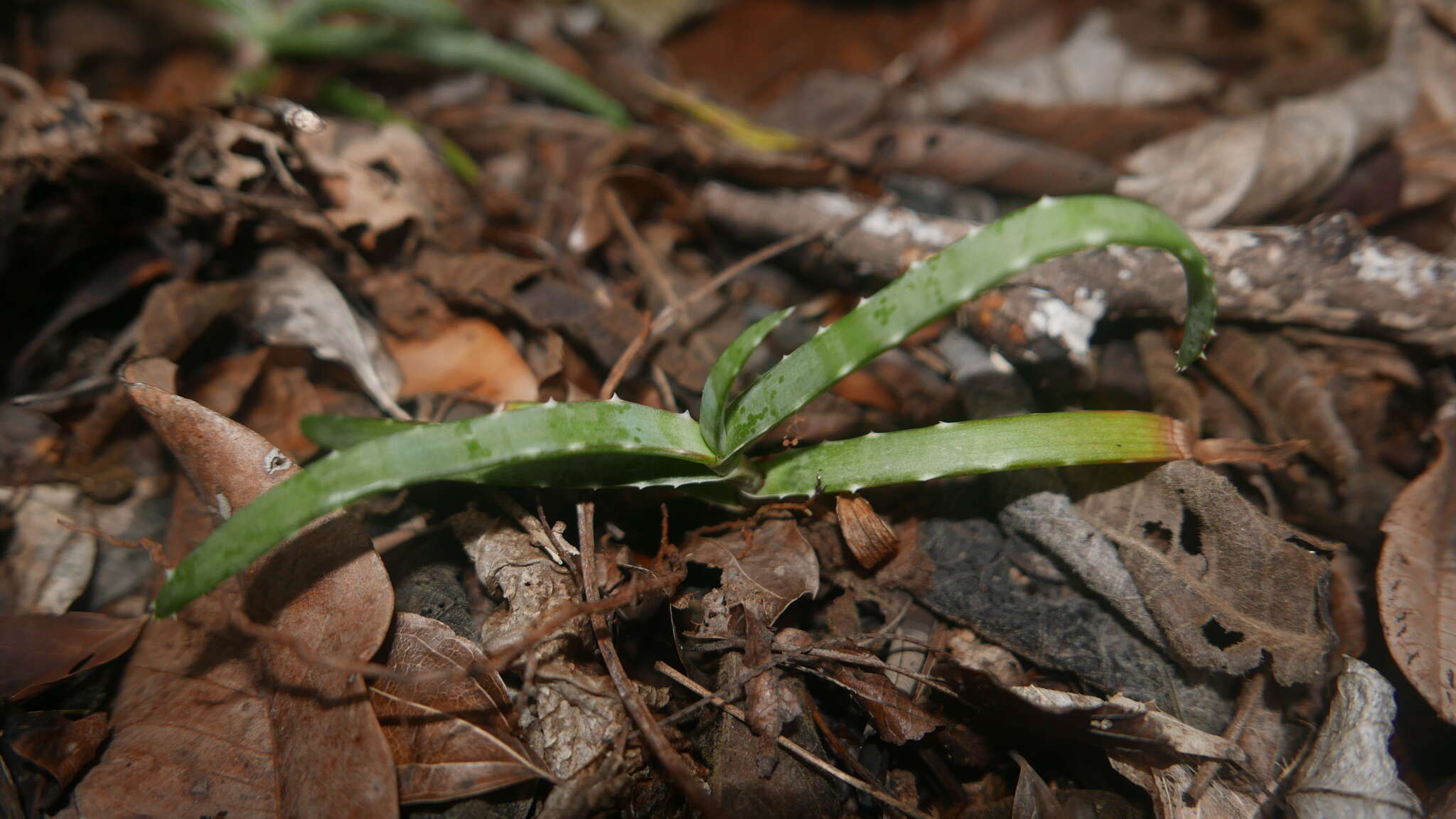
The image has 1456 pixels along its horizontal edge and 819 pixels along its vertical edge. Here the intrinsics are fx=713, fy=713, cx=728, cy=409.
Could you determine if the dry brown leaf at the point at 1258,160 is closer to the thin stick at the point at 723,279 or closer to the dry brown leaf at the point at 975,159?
the dry brown leaf at the point at 975,159

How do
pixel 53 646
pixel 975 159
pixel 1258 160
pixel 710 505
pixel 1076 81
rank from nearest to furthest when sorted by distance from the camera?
pixel 53 646, pixel 710 505, pixel 1258 160, pixel 975 159, pixel 1076 81

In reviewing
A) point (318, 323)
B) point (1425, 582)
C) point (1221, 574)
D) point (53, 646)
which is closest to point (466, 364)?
point (318, 323)

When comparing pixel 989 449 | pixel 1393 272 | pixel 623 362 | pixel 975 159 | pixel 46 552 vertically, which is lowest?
pixel 46 552

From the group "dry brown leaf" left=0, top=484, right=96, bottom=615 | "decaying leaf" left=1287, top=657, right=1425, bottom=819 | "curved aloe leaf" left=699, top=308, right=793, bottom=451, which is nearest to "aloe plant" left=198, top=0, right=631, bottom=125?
"dry brown leaf" left=0, top=484, right=96, bottom=615

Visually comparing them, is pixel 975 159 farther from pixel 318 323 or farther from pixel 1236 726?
pixel 318 323

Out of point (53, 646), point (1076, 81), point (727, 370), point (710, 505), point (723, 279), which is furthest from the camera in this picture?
point (1076, 81)

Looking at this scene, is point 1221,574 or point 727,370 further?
point 1221,574
